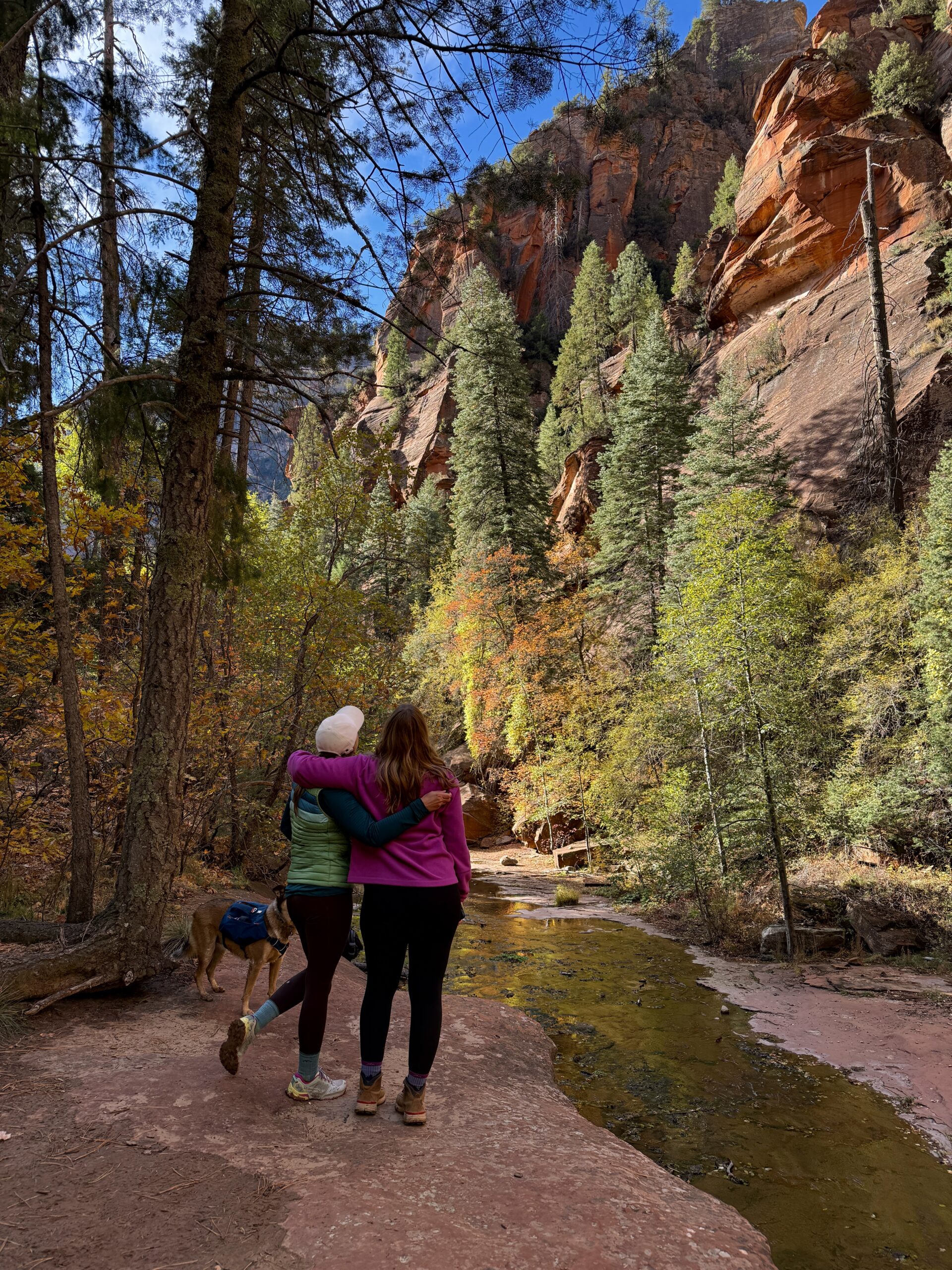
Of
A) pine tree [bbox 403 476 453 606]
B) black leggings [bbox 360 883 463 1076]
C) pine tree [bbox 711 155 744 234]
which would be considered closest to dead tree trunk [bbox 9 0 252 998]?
black leggings [bbox 360 883 463 1076]

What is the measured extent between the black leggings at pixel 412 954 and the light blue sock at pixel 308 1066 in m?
0.33

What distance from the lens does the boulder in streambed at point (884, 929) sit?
940 centimetres

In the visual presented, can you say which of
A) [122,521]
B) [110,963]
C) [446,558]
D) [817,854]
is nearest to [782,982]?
[817,854]

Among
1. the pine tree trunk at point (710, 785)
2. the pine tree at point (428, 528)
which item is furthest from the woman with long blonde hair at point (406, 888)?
the pine tree at point (428, 528)

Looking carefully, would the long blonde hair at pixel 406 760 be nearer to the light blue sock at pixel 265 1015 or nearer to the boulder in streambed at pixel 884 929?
the light blue sock at pixel 265 1015

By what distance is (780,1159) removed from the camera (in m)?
4.19

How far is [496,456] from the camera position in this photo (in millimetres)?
24781

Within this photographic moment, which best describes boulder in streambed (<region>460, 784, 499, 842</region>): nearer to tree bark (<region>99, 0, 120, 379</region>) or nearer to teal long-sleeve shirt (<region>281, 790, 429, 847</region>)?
tree bark (<region>99, 0, 120, 379</region>)

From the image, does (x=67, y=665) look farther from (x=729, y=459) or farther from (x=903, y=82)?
(x=903, y=82)

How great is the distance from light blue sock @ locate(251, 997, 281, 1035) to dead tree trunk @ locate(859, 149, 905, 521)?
17965 mm

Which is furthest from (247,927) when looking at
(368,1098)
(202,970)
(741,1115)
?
(741,1115)

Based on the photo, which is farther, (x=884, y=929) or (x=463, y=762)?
(x=463, y=762)

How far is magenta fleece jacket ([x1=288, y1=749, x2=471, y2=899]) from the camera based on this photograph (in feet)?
9.68

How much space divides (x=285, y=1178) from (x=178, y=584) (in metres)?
3.45
